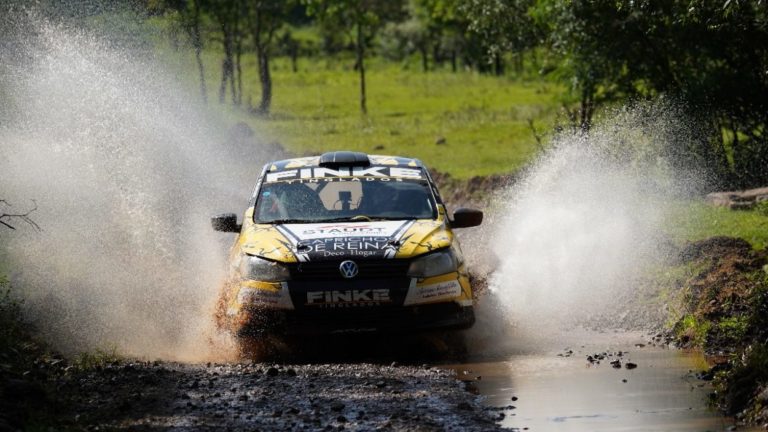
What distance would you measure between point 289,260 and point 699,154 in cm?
1162

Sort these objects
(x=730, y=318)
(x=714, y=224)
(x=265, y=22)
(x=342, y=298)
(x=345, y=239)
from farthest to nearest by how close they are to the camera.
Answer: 1. (x=265, y=22)
2. (x=714, y=224)
3. (x=730, y=318)
4. (x=345, y=239)
5. (x=342, y=298)

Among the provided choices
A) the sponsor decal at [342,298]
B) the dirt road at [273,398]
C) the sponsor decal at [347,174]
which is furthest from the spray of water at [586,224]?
the dirt road at [273,398]

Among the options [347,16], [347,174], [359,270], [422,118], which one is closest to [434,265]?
[359,270]

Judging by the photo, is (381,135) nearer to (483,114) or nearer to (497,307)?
(483,114)

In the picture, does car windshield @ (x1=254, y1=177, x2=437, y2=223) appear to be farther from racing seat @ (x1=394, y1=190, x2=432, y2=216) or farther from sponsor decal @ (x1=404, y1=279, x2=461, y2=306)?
sponsor decal @ (x1=404, y1=279, x2=461, y2=306)

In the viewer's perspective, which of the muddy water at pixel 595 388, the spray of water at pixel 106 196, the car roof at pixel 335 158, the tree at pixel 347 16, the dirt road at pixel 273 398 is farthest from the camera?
the tree at pixel 347 16

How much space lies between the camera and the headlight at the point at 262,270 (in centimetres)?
1083

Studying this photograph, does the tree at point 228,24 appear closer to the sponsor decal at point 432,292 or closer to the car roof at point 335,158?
the car roof at point 335,158

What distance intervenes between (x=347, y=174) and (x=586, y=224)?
438 cm

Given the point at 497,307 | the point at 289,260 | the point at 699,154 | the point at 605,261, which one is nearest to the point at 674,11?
the point at 699,154

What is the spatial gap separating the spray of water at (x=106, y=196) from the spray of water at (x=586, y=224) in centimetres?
329

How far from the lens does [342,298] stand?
10.7 m

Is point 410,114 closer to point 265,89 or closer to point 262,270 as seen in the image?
point 265,89

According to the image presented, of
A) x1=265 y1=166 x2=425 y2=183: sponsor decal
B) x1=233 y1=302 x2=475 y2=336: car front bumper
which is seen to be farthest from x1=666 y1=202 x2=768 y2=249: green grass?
x1=233 y1=302 x2=475 y2=336: car front bumper
